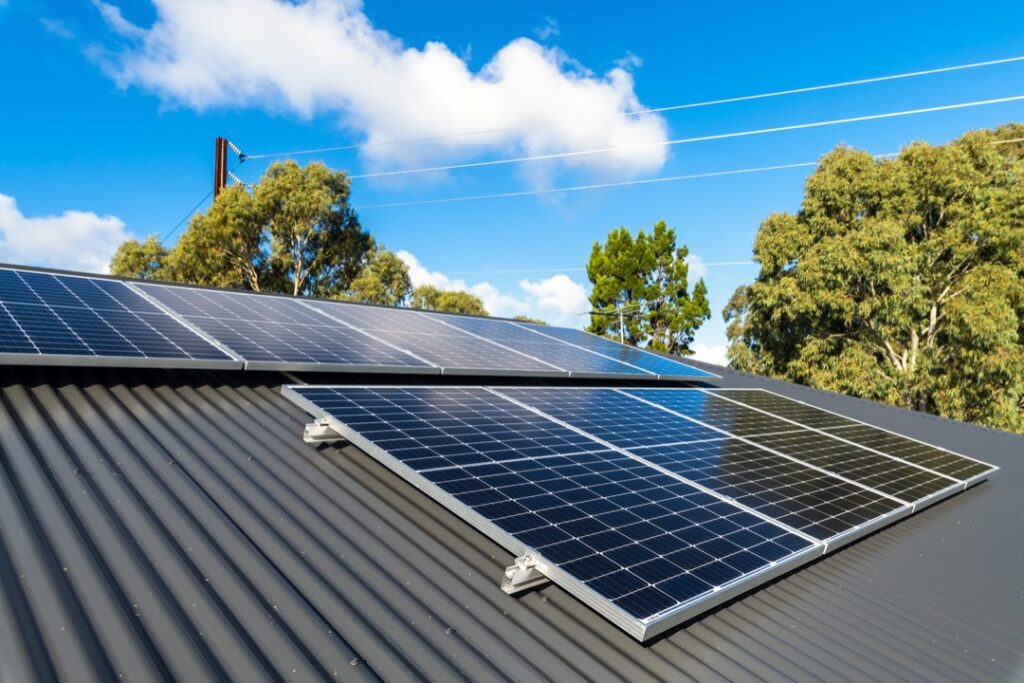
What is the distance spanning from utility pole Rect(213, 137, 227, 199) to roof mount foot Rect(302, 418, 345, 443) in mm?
48430

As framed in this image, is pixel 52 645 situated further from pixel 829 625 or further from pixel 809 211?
pixel 809 211

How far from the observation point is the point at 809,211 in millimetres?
32844

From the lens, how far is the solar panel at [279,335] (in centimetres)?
815

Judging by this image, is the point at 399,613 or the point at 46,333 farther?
the point at 46,333

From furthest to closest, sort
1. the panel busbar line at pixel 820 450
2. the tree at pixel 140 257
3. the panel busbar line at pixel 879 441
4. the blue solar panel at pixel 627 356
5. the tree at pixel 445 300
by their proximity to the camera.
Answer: the tree at pixel 445 300
the tree at pixel 140 257
the blue solar panel at pixel 627 356
the panel busbar line at pixel 879 441
the panel busbar line at pixel 820 450

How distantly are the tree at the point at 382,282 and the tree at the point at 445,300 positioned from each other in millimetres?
6275

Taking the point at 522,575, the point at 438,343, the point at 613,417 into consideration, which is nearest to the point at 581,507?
the point at 522,575

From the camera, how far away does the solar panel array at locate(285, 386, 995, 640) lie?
4.39 m

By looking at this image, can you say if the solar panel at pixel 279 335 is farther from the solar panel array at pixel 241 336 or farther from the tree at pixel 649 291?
the tree at pixel 649 291

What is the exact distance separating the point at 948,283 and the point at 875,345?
4.57 metres

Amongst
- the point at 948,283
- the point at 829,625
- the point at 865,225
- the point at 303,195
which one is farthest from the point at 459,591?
the point at 303,195

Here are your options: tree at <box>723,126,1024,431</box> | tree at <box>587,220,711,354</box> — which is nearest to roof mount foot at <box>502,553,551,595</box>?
tree at <box>723,126,1024,431</box>

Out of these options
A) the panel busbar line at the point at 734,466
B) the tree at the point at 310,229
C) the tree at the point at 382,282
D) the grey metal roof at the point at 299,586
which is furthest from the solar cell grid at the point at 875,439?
the tree at the point at 310,229

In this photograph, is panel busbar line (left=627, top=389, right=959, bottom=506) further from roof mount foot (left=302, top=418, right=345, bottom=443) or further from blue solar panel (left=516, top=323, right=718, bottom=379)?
roof mount foot (left=302, top=418, right=345, bottom=443)
